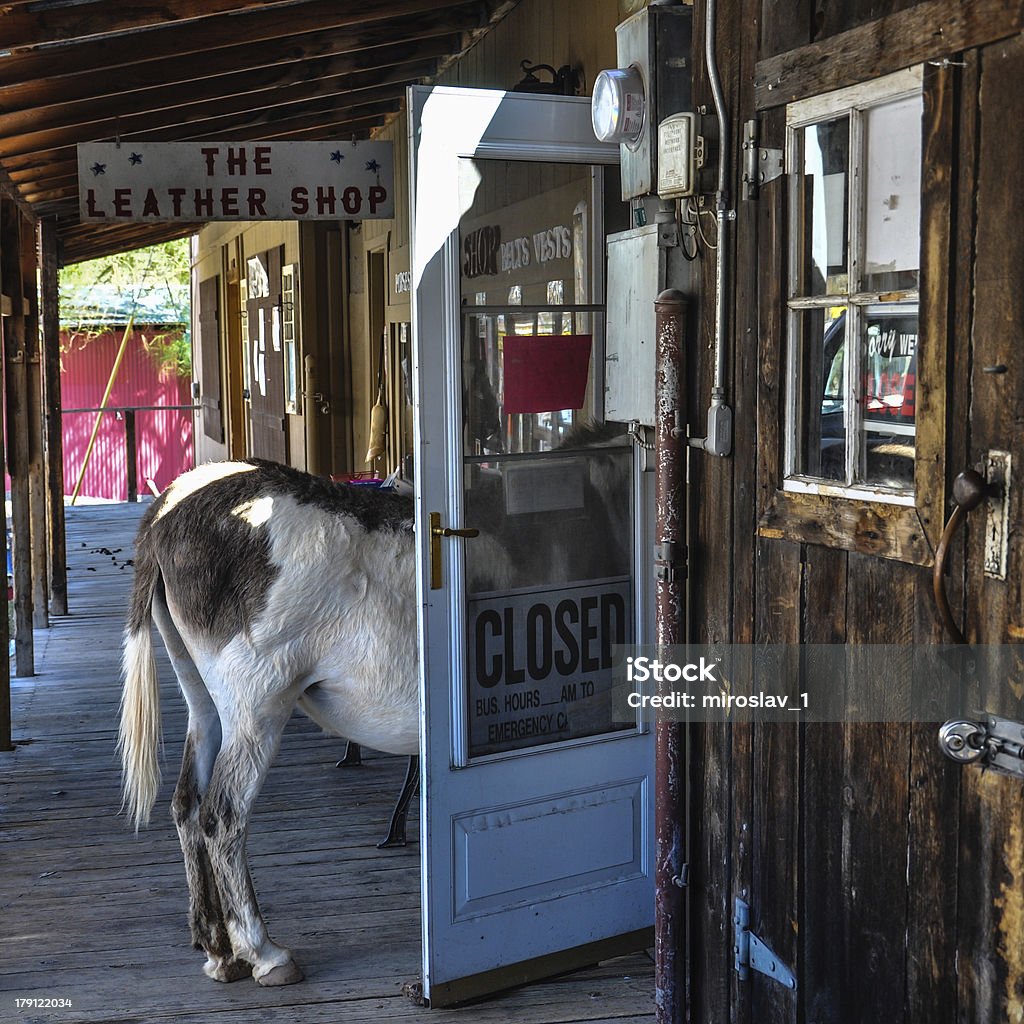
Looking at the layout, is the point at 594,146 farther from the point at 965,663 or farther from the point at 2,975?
the point at 2,975

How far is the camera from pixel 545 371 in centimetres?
331

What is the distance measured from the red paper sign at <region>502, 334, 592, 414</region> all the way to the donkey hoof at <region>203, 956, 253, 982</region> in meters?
1.79

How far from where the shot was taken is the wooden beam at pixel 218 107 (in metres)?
6.07

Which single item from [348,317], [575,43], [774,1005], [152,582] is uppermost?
[575,43]

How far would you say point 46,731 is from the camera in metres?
5.75

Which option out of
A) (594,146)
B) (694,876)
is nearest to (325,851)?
(694,876)

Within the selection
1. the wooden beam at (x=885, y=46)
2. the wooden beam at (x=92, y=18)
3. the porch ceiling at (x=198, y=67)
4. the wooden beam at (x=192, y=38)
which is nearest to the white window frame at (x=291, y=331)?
the porch ceiling at (x=198, y=67)

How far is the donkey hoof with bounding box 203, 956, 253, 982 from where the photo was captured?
340 centimetres

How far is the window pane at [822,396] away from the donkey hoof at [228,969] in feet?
7.37

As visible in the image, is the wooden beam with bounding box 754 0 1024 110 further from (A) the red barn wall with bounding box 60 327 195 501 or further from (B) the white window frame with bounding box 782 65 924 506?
(A) the red barn wall with bounding box 60 327 195 501

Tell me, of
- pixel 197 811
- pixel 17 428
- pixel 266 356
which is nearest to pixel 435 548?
pixel 197 811

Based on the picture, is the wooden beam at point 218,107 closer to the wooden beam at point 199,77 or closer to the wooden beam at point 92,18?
the wooden beam at point 199,77

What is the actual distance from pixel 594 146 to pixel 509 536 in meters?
1.11

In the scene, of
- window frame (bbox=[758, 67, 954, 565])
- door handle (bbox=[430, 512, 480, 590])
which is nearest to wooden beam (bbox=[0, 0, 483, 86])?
door handle (bbox=[430, 512, 480, 590])
